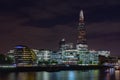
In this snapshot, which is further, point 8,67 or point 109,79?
point 8,67

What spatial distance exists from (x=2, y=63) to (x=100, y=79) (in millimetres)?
77075

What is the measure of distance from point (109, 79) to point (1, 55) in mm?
83431

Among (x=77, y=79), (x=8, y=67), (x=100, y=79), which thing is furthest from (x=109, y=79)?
(x=8, y=67)

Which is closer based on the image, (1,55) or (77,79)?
(77,79)

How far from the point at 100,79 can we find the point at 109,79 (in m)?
2.45

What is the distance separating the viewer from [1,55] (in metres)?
171

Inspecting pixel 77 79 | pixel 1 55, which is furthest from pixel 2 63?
pixel 77 79

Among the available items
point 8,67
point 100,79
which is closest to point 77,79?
point 100,79

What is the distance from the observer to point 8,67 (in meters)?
163

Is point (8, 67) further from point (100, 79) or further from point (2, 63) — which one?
point (100, 79)

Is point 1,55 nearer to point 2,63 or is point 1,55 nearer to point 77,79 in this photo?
point 2,63

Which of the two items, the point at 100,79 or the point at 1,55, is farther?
the point at 1,55

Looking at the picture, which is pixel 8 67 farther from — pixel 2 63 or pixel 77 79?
pixel 77 79

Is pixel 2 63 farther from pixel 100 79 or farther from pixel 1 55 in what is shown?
pixel 100 79
